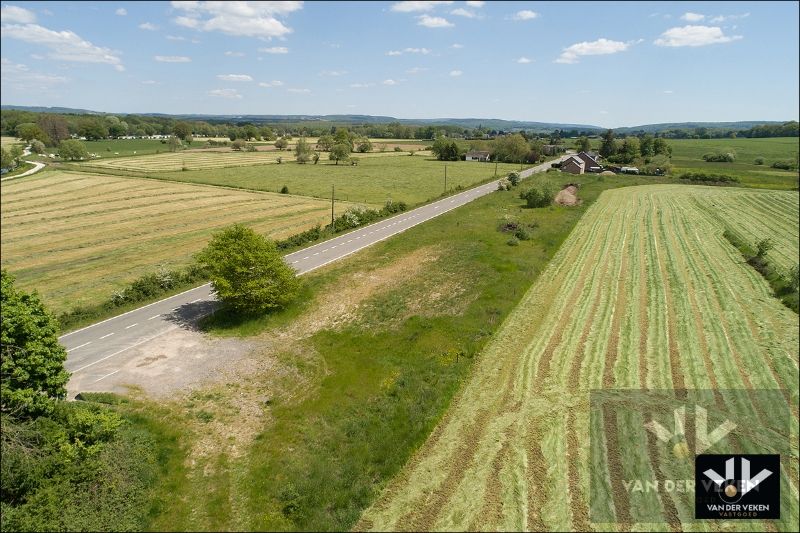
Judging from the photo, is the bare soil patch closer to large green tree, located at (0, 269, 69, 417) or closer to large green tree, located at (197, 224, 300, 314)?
large green tree, located at (197, 224, 300, 314)

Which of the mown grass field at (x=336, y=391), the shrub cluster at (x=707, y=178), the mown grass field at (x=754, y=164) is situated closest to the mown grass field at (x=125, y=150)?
the mown grass field at (x=336, y=391)

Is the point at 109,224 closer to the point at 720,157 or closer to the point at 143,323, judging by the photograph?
the point at 143,323

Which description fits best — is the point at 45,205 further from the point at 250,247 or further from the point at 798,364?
the point at 798,364

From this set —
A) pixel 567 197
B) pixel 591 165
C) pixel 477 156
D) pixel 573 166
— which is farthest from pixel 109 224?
pixel 477 156

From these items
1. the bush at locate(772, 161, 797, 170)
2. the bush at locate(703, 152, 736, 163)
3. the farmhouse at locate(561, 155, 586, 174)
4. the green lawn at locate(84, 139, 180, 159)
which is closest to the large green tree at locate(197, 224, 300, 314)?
the bush at locate(772, 161, 797, 170)

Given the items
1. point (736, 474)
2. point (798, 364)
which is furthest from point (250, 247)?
point (798, 364)
